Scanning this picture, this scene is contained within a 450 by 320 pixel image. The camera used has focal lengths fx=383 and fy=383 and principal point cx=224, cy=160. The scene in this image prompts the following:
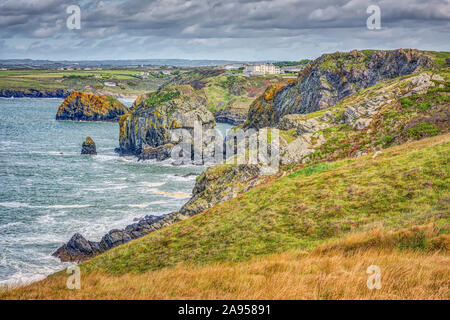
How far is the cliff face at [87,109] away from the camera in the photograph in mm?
145625

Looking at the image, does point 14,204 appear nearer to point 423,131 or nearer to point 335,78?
point 423,131

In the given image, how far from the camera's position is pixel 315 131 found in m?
32.5

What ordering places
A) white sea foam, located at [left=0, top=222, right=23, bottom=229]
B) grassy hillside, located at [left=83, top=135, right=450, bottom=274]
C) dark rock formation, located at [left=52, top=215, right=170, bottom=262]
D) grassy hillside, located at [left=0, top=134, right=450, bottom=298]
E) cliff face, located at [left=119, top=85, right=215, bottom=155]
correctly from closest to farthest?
grassy hillside, located at [left=0, top=134, right=450, bottom=298] < grassy hillside, located at [left=83, top=135, right=450, bottom=274] < dark rock formation, located at [left=52, top=215, right=170, bottom=262] < white sea foam, located at [left=0, top=222, right=23, bottom=229] < cliff face, located at [left=119, top=85, right=215, bottom=155]

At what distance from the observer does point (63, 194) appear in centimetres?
5484

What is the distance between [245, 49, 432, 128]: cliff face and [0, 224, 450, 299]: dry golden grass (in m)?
74.6

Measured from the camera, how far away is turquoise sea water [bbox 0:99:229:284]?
36.0 meters

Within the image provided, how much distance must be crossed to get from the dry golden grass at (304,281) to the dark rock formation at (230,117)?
14658 centimetres

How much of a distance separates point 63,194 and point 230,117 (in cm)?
11261

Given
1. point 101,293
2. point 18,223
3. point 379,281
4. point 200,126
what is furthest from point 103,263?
point 200,126

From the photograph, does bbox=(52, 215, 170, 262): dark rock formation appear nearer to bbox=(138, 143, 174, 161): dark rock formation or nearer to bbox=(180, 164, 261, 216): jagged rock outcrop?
bbox=(180, 164, 261, 216): jagged rock outcrop

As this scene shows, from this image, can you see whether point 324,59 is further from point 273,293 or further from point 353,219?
point 273,293

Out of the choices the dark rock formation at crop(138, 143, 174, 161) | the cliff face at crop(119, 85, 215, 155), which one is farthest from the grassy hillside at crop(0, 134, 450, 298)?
the cliff face at crop(119, 85, 215, 155)

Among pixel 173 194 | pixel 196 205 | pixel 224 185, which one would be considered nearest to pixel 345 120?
pixel 224 185

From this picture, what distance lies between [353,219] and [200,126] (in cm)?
8263
